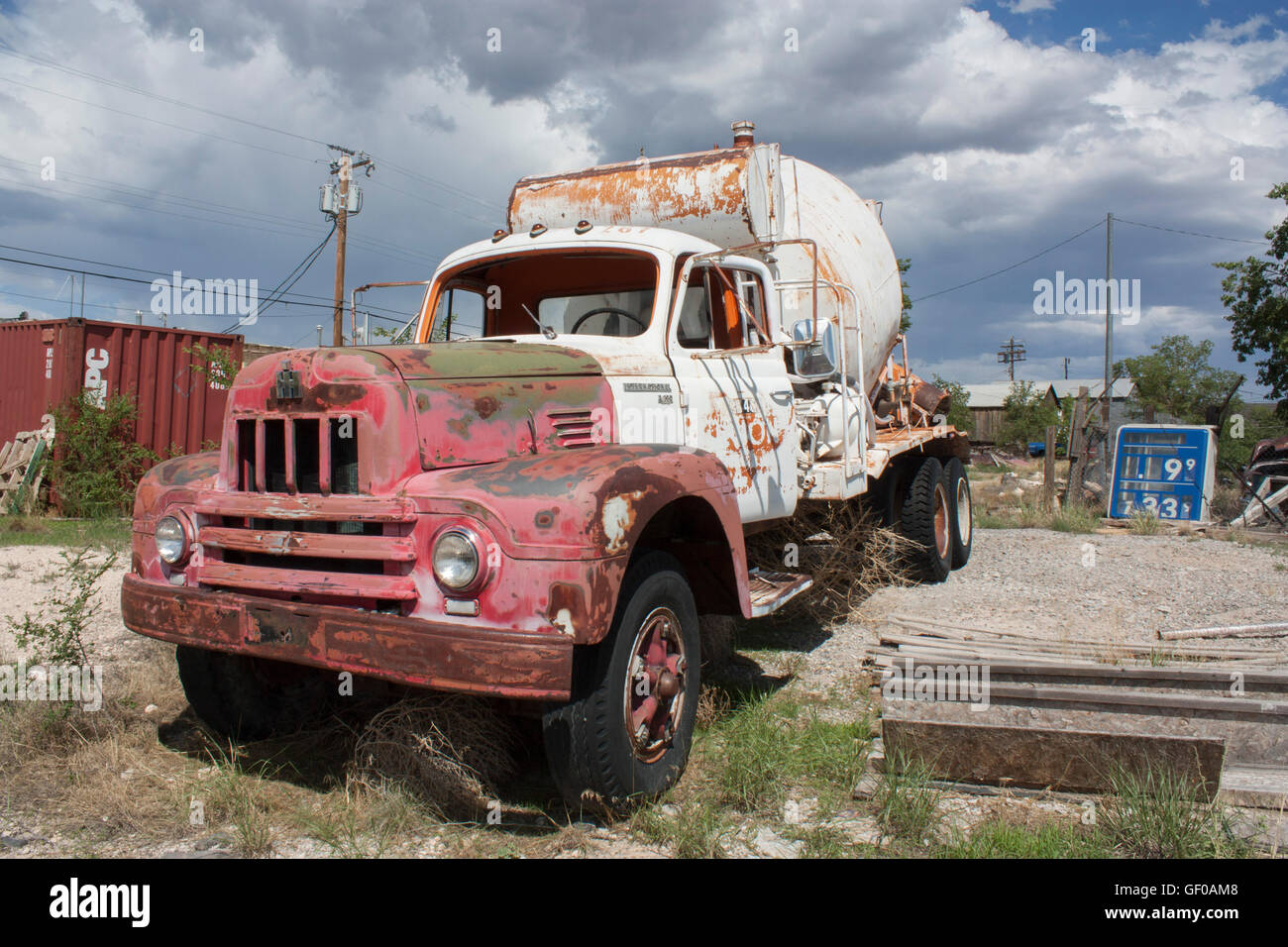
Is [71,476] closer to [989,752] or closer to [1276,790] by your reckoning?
[989,752]

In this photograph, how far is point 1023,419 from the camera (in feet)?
144

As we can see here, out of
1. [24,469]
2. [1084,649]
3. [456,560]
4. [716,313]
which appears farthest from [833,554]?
[24,469]

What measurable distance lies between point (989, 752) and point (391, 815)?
2214 millimetres

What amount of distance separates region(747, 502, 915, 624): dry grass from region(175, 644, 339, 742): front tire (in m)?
2.93

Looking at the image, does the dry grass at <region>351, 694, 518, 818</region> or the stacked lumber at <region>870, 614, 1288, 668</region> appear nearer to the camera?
the dry grass at <region>351, 694, 518, 818</region>

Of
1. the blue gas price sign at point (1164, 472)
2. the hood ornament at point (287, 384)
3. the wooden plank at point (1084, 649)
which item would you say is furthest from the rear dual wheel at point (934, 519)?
the blue gas price sign at point (1164, 472)

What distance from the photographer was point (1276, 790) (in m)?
3.20

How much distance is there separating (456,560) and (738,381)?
217 centimetres

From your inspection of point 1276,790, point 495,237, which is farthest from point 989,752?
point 495,237

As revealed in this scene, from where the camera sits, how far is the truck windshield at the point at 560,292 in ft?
15.0

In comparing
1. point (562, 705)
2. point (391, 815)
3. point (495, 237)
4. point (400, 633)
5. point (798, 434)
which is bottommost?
point (391, 815)

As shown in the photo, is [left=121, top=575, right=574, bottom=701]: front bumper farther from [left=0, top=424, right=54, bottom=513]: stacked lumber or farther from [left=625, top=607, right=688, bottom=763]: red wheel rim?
[left=0, top=424, right=54, bottom=513]: stacked lumber

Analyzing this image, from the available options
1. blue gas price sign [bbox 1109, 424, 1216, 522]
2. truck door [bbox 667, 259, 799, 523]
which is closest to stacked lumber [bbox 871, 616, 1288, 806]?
truck door [bbox 667, 259, 799, 523]

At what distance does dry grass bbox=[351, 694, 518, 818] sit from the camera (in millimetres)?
3408
